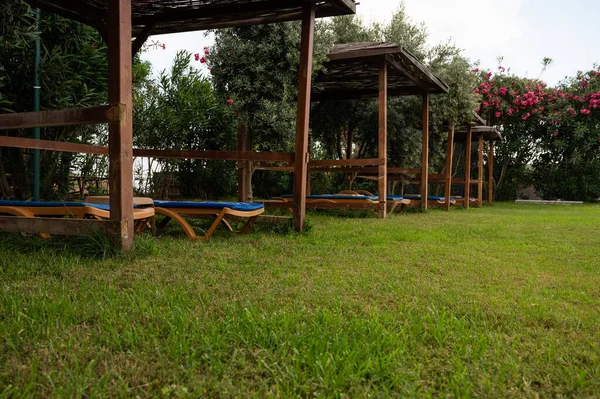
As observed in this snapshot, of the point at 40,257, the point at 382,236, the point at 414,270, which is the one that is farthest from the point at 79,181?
the point at 414,270

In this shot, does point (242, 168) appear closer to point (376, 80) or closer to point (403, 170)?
point (376, 80)

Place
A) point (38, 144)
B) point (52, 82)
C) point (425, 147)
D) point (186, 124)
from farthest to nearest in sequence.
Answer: point (186, 124) < point (425, 147) < point (52, 82) < point (38, 144)

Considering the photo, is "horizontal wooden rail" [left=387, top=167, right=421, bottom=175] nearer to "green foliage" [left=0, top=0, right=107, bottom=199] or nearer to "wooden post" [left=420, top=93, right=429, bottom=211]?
"wooden post" [left=420, top=93, right=429, bottom=211]

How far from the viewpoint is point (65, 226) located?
3.59 metres

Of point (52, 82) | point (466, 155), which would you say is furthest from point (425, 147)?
point (52, 82)

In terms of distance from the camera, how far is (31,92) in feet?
21.6

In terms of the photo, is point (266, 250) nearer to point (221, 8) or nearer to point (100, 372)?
point (100, 372)

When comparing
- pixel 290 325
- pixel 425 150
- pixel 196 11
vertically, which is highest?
pixel 196 11

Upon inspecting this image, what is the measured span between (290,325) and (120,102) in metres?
2.34

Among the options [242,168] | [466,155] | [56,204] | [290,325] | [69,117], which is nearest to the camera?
[290,325]

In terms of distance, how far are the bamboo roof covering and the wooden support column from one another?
0.74 ft

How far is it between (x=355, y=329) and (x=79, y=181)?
7243mm

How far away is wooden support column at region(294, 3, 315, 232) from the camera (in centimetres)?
520

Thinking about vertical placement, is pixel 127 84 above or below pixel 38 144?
above
